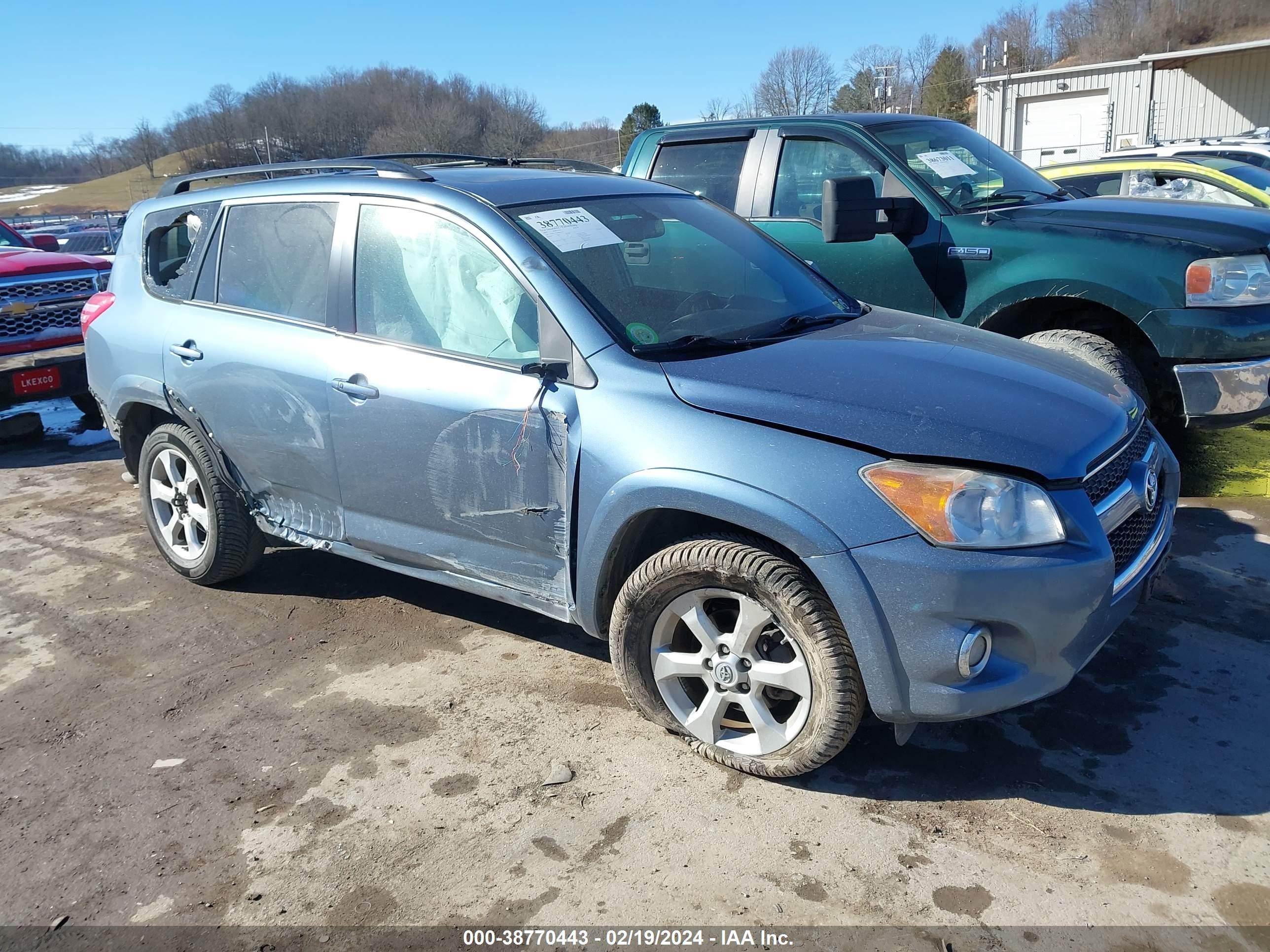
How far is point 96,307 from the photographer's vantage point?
4961mm

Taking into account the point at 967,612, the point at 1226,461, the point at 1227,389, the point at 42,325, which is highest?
the point at 42,325

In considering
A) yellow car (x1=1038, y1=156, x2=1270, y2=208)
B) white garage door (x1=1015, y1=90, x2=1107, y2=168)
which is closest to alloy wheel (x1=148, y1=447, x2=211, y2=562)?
yellow car (x1=1038, y1=156, x2=1270, y2=208)

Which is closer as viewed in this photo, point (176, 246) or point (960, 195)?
point (176, 246)

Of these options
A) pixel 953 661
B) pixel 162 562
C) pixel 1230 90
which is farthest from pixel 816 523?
pixel 1230 90

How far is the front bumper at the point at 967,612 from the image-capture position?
2.57m

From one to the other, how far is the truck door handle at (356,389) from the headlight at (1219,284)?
12.6ft

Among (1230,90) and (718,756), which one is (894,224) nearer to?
(718,756)

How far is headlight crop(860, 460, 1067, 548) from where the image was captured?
2590 millimetres

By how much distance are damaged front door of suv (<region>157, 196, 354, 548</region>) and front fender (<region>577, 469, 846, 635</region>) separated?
1.26 meters

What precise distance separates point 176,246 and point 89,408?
15.4 ft

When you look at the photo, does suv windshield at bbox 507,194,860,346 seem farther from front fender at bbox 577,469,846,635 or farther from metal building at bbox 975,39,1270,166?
metal building at bbox 975,39,1270,166

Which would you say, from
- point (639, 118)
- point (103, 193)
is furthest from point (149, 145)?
point (639, 118)

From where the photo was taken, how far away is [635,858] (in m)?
2.71

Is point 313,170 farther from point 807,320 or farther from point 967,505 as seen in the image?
point 967,505
